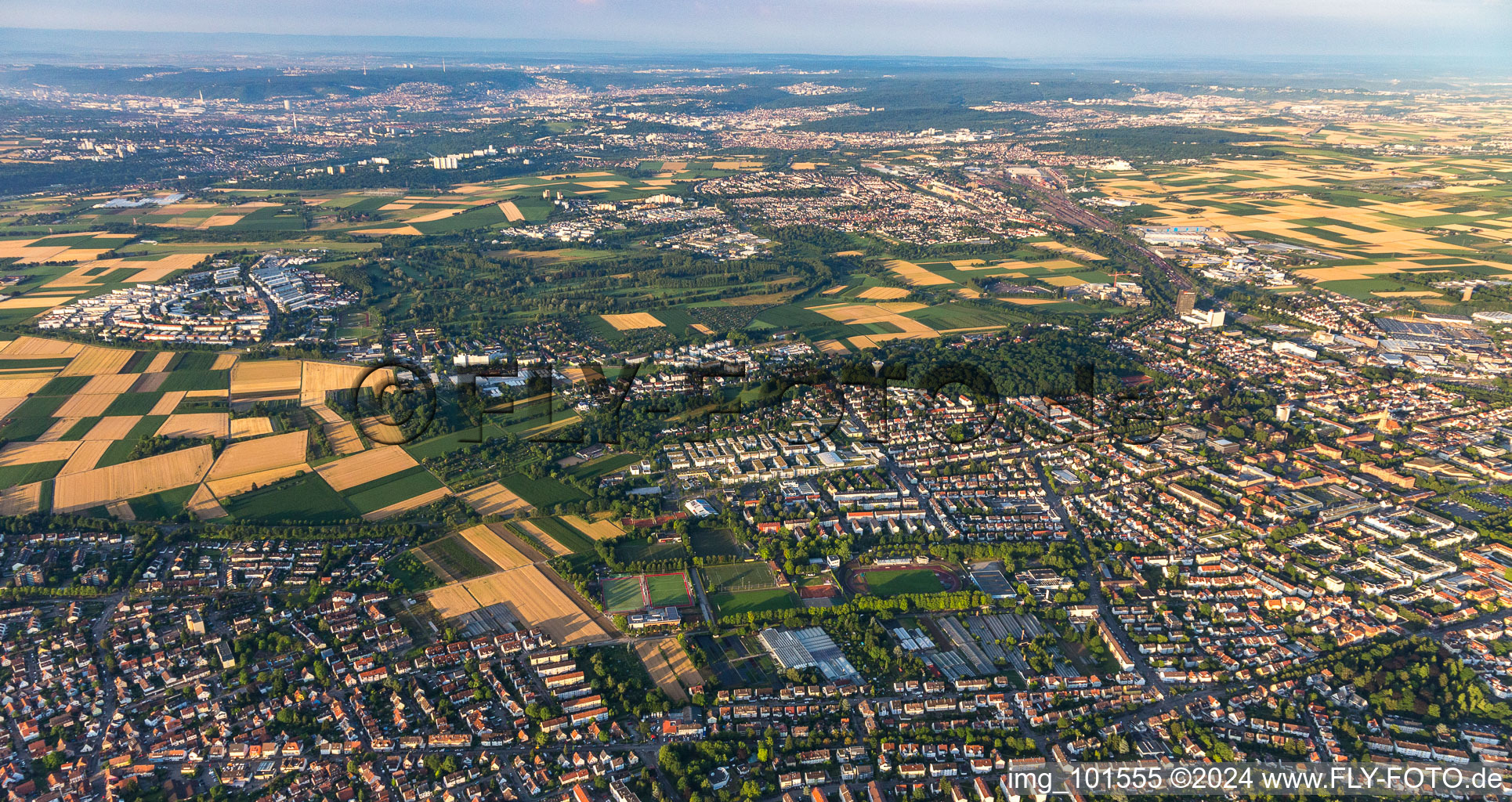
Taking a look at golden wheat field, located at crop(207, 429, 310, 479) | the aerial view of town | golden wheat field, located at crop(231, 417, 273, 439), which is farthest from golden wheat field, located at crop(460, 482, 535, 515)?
golden wheat field, located at crop(231, 417, 273, 439)

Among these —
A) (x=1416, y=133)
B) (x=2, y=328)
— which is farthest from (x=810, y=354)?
(x=1416, y=133)

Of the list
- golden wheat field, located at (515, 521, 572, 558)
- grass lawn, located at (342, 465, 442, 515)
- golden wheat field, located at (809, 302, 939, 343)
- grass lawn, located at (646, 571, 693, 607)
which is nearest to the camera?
grass lawn, located at (646, 571, 693, 607)

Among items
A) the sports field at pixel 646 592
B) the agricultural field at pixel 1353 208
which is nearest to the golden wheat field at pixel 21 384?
the sports field at pixel 646 592

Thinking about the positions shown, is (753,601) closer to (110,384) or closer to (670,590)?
(670,590)

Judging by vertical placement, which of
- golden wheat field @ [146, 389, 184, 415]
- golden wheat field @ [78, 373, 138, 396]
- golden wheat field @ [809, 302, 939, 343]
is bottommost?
golden wheat field @ [146, 389, 184, 415]

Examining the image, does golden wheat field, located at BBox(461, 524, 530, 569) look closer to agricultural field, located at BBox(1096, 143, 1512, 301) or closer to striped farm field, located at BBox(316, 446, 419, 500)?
striped farm field, located at BBox(316, 446, 419, 500)

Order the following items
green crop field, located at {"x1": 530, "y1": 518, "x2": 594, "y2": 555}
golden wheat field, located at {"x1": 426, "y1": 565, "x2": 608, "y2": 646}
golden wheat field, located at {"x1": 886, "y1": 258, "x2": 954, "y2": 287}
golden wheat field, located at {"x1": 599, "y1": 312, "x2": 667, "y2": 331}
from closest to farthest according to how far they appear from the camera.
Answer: golden wheat field, located at {"x1": 426, "y1": 565, "x2": 608, "y2": 646} → green crop field, located at {"x1": 530, "y1": 518, "x2": 594, "y2": 555} → golden wheat field, located at {"x1": 599, "y1": 312, "x2": 667, "y2": 331} → golden wheat field, located at {"x1": 886, "y1": 258, "x2": 954, "y2": 287}

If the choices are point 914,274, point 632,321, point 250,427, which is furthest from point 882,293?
point 250,427

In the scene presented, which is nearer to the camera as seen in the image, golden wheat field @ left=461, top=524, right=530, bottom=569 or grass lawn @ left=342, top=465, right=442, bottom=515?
golden wheat field @ left=461, top=524, right=530, bottom=569
